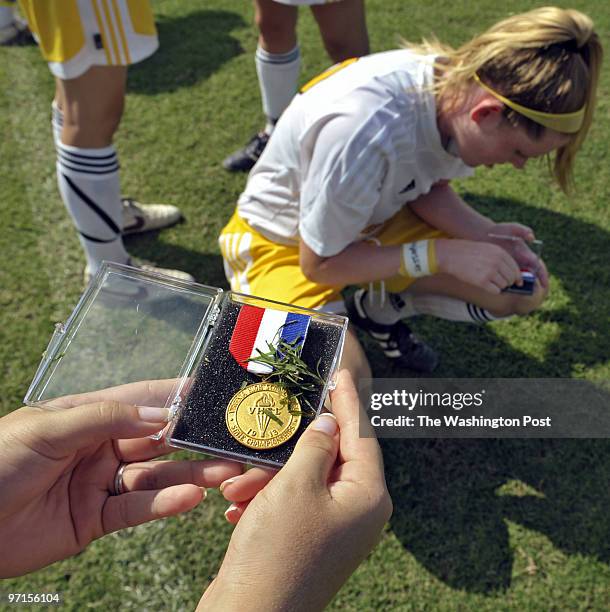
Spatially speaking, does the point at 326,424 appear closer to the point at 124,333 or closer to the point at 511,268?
the point at 124,333

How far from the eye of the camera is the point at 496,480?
2.27 meters

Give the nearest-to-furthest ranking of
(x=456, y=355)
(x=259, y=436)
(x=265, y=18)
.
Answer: (x=259, y=436) < (x=456, y=355) < (x=265, y=18)

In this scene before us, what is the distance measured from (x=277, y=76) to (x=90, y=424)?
2.30 m

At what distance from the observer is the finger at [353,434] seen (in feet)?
4.34

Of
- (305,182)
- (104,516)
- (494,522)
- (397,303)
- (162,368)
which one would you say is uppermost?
(305,182)

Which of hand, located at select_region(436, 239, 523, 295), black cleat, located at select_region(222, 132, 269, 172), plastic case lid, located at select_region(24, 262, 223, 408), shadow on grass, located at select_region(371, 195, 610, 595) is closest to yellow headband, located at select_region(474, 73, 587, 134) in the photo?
hand, located at select_region(436, 239, 523, 295)

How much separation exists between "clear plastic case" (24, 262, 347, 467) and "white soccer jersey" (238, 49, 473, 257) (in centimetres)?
49

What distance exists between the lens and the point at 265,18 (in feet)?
9.57

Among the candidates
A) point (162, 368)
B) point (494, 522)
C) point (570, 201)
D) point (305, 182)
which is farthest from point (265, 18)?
point (494, 522)

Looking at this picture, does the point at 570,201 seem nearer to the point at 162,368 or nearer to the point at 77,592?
the point at 162,368

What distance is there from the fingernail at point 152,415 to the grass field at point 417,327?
451mm

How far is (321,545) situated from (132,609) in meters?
1.17

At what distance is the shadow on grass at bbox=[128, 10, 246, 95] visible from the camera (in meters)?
3.89

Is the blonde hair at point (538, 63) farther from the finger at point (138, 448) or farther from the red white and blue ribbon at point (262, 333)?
the finger at point (138, 448)
